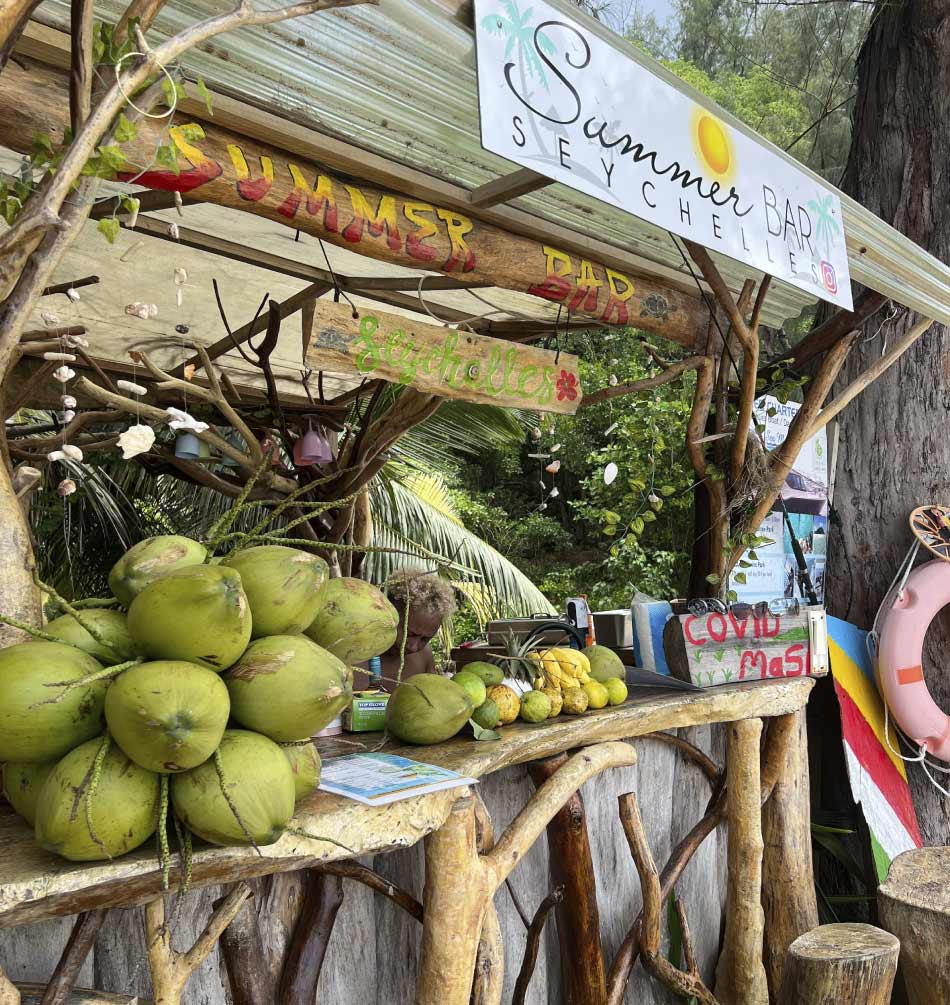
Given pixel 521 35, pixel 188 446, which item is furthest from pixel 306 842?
pixel 188 446

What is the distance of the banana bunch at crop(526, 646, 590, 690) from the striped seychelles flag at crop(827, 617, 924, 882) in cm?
155

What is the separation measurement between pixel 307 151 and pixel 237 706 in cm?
155

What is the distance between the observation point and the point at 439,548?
7.56m

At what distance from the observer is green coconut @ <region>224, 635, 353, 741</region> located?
1.13 meters

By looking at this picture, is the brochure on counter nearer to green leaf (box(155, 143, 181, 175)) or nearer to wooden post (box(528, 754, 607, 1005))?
wooden post (box(528, 754, 607, 1005))

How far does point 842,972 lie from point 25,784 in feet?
6.11

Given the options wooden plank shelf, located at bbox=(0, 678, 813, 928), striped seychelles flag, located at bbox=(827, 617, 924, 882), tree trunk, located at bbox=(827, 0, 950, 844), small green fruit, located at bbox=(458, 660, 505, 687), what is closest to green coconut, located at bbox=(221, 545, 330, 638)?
wooden plank shelf, located at bbox=(0, 678, 813, 928)

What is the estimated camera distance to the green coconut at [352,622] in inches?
52.9

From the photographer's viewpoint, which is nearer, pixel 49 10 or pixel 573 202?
pixel 49 10

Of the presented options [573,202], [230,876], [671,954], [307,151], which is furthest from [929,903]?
[307,151]

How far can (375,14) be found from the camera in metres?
1.92

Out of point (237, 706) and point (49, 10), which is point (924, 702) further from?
point (49, 10)

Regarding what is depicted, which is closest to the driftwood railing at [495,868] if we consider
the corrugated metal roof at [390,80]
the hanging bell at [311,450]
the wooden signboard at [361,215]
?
the wooden signboard at [361,215]

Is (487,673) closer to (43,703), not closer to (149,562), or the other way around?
(149,562)
